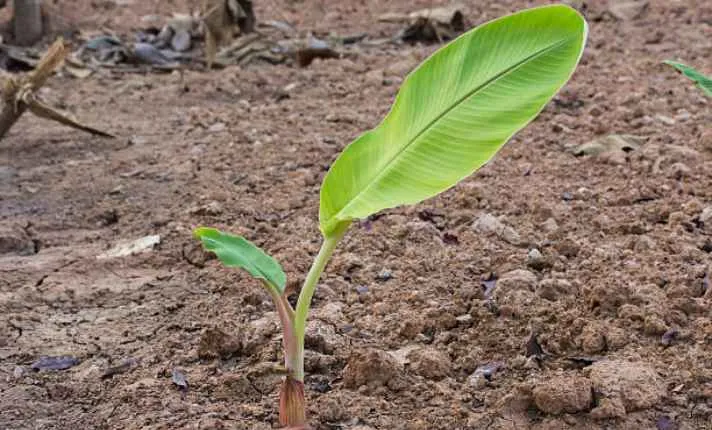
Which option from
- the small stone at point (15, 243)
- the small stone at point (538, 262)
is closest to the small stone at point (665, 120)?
the small stone at point (538, 262)

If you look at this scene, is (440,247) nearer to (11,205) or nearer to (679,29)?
(11,205)

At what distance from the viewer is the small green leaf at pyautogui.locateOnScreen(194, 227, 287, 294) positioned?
5.37ft

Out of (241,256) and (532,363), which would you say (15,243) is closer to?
(241,256)

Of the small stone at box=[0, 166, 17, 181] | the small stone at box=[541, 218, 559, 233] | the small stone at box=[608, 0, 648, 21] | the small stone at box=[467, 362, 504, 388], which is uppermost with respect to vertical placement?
the small stone at box=[467, 362, 504, 388]

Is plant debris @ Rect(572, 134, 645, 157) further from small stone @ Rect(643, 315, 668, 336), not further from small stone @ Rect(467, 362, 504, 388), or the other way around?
small stone @ Rect(467, 362, 504, 388)

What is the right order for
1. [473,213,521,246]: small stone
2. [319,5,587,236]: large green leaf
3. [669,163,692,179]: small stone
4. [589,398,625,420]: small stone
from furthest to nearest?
[669,163,692,179]: small stone → [473,213,521,246]: small stone → [589,398,625,420]: small stone → [319,5,587,236]: large green leaf

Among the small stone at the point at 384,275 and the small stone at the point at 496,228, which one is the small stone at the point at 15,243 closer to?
the small stone at the point at 384,275

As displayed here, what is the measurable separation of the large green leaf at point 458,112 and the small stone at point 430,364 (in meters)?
0.39

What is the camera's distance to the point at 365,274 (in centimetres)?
238

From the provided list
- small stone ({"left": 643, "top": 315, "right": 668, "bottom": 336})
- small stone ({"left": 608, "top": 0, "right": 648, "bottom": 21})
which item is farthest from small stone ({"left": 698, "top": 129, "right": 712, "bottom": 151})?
small stone ({"left": 608, "top": 0, "right": 648, "bottom": 21})

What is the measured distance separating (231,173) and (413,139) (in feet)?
5.30

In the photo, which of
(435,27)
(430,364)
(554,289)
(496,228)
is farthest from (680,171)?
(435,27)

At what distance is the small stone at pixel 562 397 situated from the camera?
1.76m

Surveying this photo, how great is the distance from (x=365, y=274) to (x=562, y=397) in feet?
2.40
